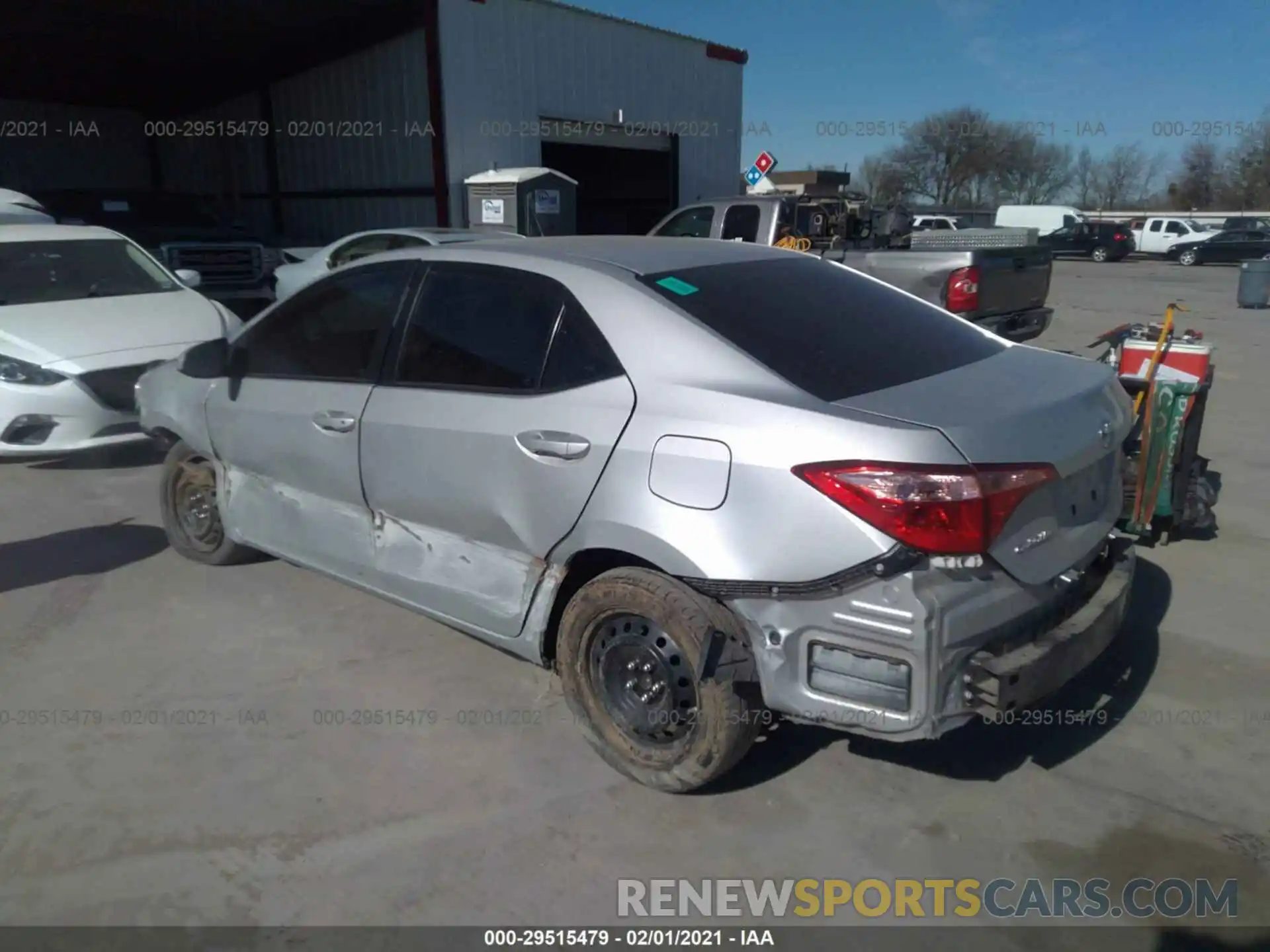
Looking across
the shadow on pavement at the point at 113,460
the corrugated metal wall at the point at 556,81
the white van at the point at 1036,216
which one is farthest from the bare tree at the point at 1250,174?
the shadow on pavement at the point at 113,460

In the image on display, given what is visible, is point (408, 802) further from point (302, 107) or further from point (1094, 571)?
point (302, 107)

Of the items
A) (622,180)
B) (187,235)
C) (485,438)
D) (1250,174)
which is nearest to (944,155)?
(1250,174)

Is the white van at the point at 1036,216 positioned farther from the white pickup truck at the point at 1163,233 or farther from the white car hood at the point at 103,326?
the white car hood at the point at 103,326

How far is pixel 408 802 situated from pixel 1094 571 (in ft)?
7.93

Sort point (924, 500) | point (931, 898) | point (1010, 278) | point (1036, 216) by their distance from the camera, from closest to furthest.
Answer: point (924, 500) → point (931, 898) → point (1010, 278) → point (1036, 216)

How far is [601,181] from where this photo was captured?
20.8m

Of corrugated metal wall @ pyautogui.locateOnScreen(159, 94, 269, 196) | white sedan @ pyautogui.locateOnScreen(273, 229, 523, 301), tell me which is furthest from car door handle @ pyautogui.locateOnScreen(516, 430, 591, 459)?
corrugated metal wall @ pyautogui.locateOnScreen(159, 94, 269, 196)

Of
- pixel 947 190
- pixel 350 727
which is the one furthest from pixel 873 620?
pixel 947 190

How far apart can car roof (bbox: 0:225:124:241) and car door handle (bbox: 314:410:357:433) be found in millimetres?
5413

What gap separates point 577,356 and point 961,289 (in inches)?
221

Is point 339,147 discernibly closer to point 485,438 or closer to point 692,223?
point 692,223

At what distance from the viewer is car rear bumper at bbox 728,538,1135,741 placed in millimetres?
2578

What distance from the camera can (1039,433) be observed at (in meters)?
2.79

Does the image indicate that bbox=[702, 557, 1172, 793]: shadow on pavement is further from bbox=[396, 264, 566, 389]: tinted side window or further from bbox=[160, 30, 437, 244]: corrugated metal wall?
bbox=[160, 30, 437, 244]: corrugated metal wall
